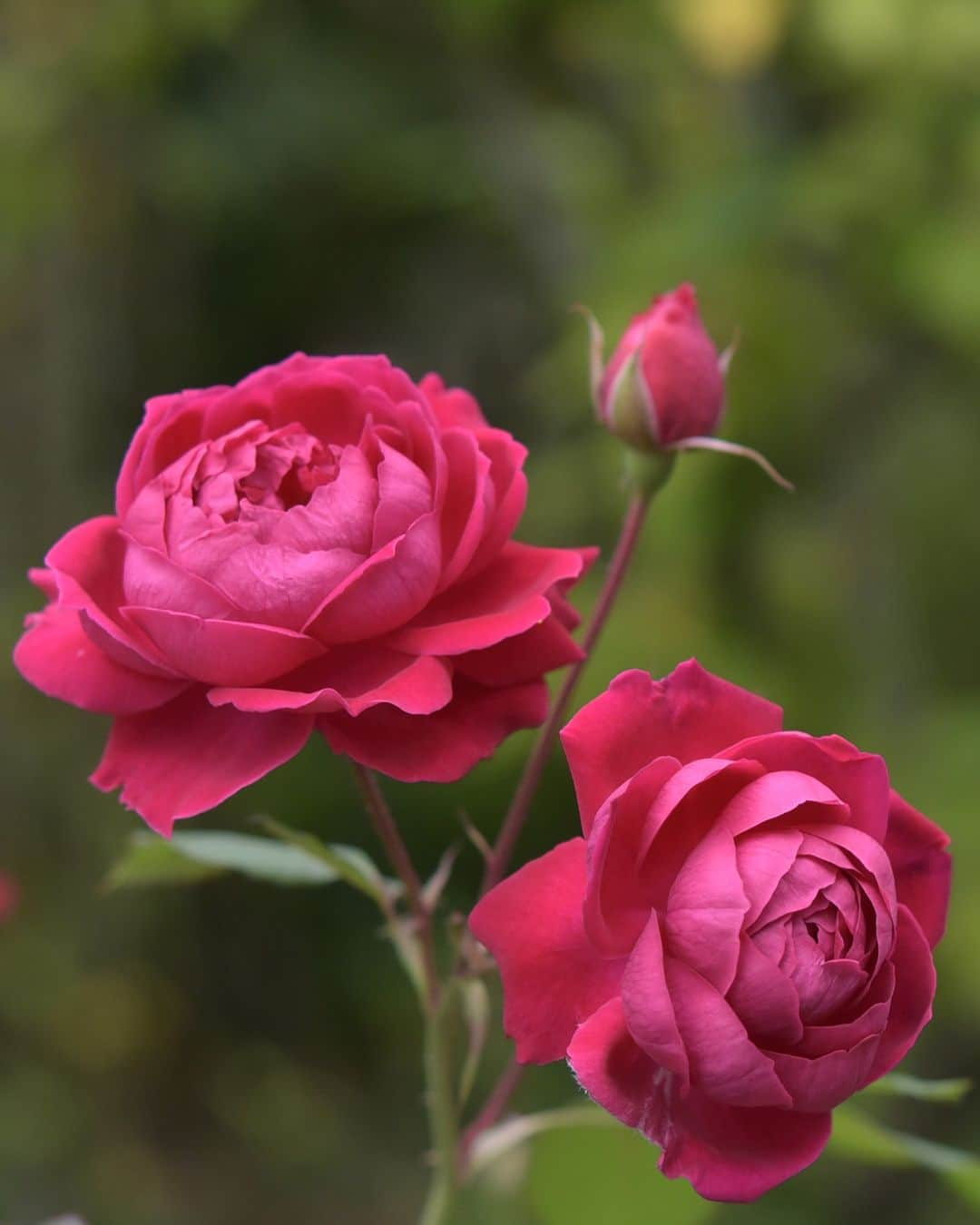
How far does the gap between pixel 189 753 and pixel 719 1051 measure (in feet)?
0.84

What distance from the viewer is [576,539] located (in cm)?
257

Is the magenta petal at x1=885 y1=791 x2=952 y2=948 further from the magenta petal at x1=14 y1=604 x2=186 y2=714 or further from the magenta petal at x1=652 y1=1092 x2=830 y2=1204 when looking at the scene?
the magenta petal at x1=14 y1=604 x2=186 y2=714

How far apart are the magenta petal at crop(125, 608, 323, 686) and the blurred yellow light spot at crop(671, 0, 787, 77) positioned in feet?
5.83

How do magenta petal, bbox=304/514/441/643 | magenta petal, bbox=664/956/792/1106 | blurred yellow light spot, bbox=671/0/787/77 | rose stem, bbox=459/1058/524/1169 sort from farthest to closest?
blurred yellow light spot, bbox=671/0/787/77 → rose stem, bbox=459/1058/524/1169 → magenta petal, bbox=304/514/441/643 → magenta petal, bbox=664/956/792/1106

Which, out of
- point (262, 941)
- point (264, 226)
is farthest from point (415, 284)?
point (262, 941)

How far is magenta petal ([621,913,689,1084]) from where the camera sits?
49cm

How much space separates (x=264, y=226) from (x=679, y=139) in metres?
0.99

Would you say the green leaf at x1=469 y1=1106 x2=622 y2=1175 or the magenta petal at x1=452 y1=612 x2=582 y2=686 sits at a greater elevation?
the magenta petal at x1=452 y1=612 x2=582 y2=686

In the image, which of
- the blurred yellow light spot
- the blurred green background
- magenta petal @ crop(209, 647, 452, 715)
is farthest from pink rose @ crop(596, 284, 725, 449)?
the blurred yellow light spot

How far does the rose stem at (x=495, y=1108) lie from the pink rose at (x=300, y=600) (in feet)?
0.65

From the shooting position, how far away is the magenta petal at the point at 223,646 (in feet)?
1.87

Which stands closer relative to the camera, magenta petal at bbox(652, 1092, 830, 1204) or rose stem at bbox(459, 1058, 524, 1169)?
magenta petal at bbox(652, 1092, 830, 1204)

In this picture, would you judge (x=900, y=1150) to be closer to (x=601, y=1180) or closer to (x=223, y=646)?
(x=601, y=1180)

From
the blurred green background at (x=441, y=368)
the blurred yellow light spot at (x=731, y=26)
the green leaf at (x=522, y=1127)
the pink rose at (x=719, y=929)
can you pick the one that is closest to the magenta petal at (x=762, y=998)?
the pink rose at (x=719, y=929)
